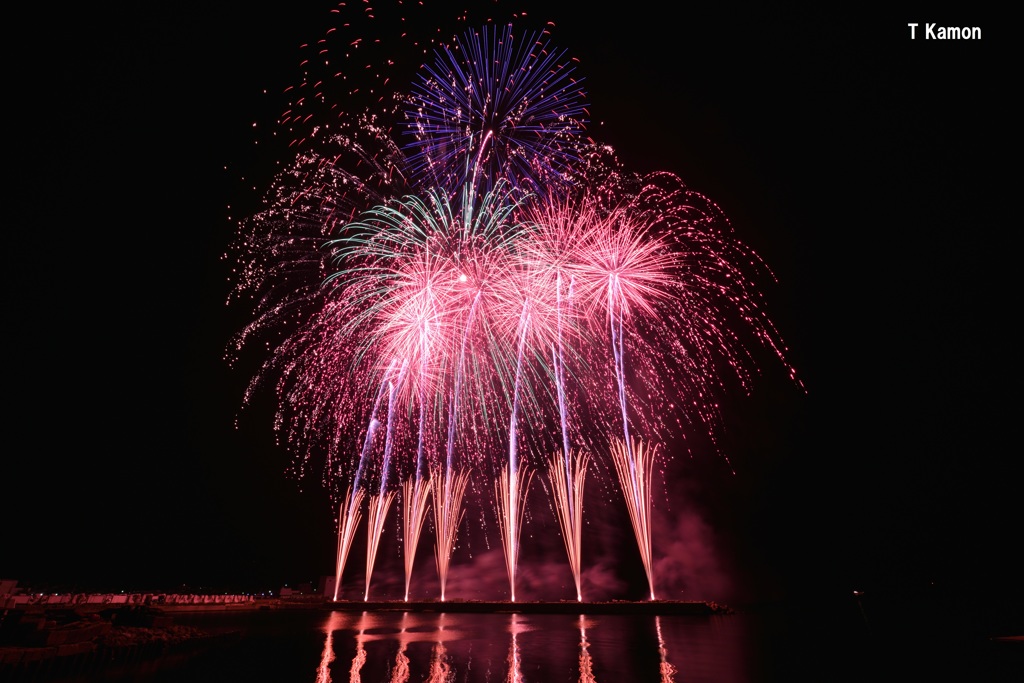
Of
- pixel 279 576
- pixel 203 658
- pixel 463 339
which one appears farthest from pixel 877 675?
pixel 279 576

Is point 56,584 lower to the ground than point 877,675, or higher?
higher

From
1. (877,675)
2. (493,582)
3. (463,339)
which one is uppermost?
(463,339)

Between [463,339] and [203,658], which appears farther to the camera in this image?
[463,339]

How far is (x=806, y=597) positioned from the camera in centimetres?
5741

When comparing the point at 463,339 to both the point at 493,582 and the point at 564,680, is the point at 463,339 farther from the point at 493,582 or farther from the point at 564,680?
the point at 493,582

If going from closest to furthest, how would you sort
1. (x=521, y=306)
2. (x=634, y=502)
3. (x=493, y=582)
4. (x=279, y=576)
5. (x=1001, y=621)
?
(x=521, y=306), (x=634, y=502), (x=1001, y=621), (x=493, y=582), (x=279, y=576)

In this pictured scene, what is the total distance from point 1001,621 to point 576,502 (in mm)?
32836

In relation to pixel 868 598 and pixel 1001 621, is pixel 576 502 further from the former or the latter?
pixel 868 598

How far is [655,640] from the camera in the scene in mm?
23422

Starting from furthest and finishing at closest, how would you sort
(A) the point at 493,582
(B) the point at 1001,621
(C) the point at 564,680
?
(A) the point at 493,582, (B) the point at 1001,621, (C) the point at 564,680

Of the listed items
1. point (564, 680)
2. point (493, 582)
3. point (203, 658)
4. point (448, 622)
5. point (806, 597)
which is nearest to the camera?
point (564, 680)

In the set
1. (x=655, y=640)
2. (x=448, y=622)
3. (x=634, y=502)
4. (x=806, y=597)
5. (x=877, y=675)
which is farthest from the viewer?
(x=806, y=597)

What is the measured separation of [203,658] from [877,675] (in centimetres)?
2020

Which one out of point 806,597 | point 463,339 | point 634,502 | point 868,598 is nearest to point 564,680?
point 463,339
